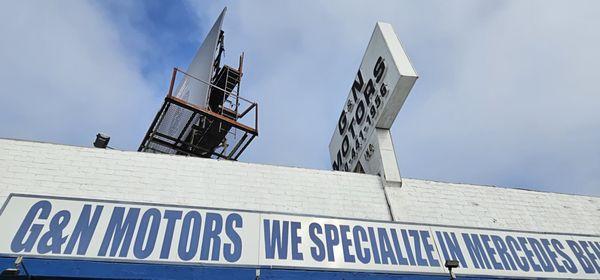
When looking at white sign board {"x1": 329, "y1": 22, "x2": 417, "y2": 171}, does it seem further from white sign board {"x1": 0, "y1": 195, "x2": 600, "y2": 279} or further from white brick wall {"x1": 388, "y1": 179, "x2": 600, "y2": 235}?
white sign board {"x1": 0, "y1": 195, "x2": 600, "y2": 279}

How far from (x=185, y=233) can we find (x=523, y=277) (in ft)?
17.4

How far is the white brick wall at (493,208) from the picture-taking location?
8711mm

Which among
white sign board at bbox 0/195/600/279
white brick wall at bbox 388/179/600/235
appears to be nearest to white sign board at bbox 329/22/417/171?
white brick wall at bbox 388/179/600/235

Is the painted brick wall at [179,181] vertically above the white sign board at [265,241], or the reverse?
the painted brick wall at [179,181]

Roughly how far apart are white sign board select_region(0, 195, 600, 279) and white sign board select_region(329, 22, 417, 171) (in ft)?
9.87

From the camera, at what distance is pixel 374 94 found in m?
9.84

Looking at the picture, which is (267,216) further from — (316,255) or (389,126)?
(389,126)

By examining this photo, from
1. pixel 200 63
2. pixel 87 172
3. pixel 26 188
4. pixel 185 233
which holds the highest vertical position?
pixel 200 63

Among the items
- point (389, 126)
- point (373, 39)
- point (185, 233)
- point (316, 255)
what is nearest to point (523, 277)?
point (316, 255)

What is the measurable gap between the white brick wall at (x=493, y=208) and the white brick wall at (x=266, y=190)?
0.02 m

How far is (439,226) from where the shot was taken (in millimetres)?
7039

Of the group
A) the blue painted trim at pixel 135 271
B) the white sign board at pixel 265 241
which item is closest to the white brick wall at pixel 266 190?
the white sign board at pixel 265 241

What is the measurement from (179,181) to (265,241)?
93.2 inches

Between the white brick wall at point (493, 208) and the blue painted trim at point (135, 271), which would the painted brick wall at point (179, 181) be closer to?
the white brick wall at point (493, 208)
